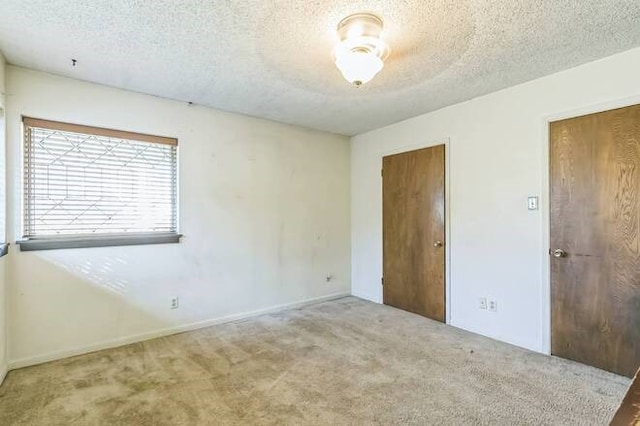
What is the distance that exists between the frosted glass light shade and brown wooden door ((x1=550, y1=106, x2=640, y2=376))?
5.92ft

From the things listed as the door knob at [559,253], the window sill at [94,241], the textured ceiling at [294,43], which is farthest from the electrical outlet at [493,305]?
the window sill at [94,241]

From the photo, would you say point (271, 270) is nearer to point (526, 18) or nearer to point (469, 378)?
point (469, 378)

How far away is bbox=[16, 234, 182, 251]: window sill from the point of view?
2.64 m

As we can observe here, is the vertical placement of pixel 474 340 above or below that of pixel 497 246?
below

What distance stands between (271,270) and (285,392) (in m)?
1.94

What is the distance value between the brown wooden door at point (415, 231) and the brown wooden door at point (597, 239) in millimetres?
1114

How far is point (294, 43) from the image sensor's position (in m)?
2.24

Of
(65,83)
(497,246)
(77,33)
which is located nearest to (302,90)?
(77,33)

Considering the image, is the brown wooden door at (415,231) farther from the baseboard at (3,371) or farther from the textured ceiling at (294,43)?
the baseboard at (3,371)

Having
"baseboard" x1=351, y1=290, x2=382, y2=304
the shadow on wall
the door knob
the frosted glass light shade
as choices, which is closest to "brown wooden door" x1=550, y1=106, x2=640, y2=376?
the door knob

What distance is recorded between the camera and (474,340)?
3129mm

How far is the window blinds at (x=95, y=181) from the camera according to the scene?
2.70m

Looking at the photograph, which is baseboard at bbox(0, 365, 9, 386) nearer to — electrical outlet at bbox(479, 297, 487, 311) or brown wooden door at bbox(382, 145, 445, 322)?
brown wooden door at bbox(382, 145, 445, 322)

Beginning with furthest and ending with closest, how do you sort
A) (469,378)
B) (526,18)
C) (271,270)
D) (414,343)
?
(271,270), (414,343), (469,378), (526,18)
